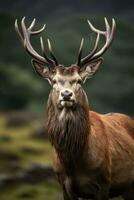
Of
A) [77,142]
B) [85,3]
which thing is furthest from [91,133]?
[85,3]

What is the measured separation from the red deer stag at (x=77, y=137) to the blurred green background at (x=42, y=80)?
8.48m

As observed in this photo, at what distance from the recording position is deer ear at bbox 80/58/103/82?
8.16m

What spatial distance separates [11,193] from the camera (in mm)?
15367

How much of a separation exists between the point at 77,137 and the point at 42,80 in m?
10.7

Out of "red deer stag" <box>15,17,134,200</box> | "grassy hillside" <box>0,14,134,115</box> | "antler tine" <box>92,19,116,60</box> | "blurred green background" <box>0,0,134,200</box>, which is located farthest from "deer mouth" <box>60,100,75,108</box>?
"grassy hillside" <box>0,14,134,115</box>

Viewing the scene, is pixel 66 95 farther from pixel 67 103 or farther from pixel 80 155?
pixel 80 155

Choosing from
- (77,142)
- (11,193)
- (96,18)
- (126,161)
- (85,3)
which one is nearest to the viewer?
(77,142)

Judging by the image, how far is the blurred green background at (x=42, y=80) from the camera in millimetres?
17531

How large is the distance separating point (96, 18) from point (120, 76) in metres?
1.71

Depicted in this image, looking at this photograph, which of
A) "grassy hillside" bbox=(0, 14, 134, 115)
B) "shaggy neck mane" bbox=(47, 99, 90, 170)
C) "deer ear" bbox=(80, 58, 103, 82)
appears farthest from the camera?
"grassy hillside" bbox=(0, 14, 134, 115)

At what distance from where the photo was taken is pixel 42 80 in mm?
18750

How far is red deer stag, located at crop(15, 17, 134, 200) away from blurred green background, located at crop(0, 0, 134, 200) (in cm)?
848

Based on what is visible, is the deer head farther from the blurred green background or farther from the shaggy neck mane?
the blurred green background

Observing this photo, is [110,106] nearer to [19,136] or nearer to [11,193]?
[19,136]
